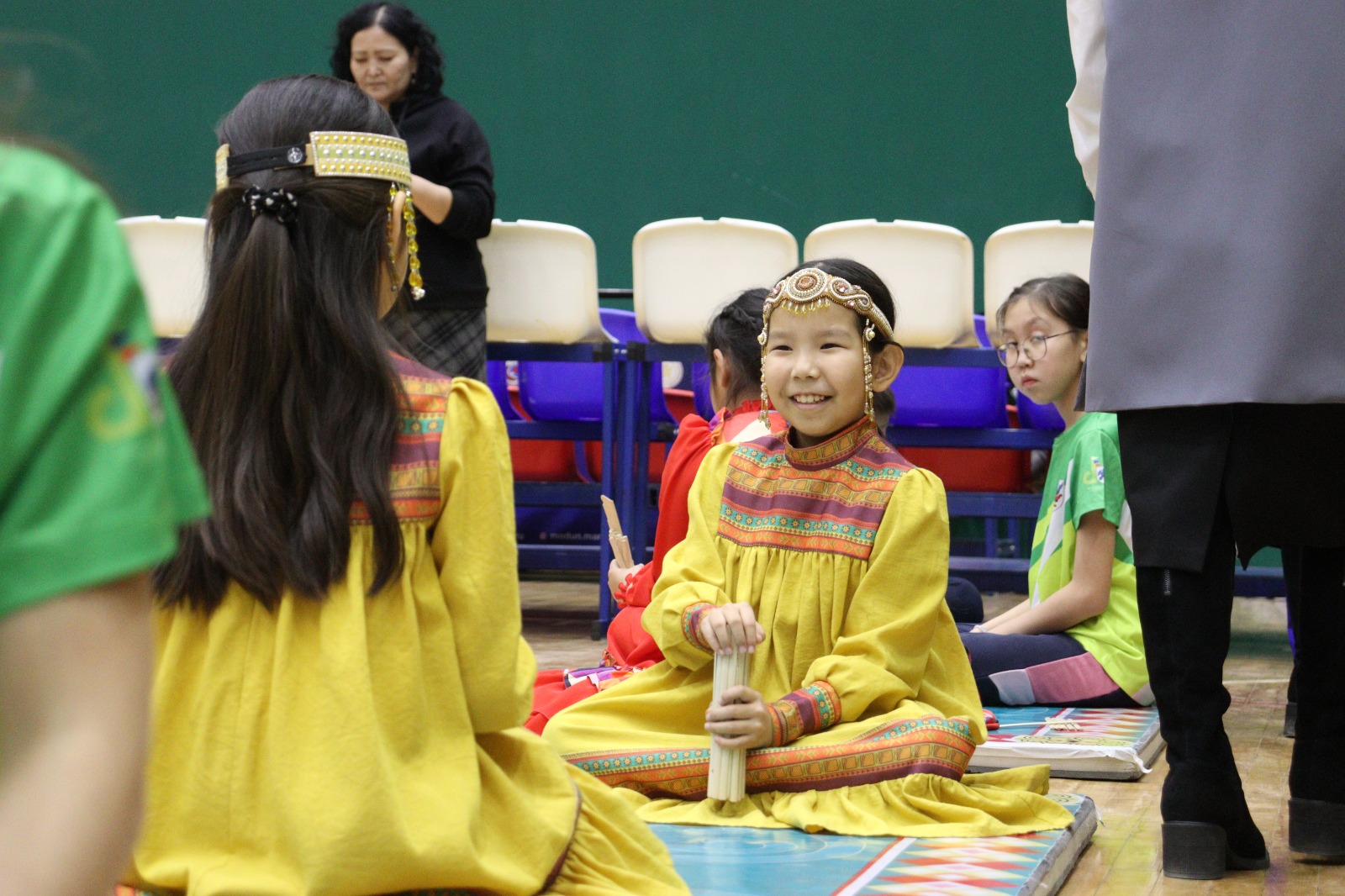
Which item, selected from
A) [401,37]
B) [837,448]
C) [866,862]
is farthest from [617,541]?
[401,37]

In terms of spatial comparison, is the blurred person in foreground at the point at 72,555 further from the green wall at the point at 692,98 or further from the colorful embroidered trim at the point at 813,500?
the green wall at the point at 692,98

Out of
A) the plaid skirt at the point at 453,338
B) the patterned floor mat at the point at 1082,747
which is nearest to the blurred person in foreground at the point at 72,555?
the patterned floor mat at the point at 1082,747

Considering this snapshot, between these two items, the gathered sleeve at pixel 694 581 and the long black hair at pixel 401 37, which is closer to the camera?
the gathered sleeve at pixel 694 581

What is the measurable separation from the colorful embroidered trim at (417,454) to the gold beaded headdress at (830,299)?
1070mm

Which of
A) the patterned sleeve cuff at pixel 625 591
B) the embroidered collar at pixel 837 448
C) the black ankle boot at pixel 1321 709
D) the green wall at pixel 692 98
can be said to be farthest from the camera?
the green wall at pixel 692 98

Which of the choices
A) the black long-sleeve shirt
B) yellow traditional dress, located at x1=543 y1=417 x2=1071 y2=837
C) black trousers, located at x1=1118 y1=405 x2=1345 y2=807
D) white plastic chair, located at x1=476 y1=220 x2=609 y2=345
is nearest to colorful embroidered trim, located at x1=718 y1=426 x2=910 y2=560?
yellow traditional dress, located at x1=543 y1=417 x2=1071 y2=837

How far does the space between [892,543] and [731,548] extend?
12.3 inches

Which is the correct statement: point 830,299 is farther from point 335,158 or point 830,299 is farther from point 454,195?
point 454,195

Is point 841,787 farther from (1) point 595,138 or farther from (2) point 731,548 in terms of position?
(1) point 595,138

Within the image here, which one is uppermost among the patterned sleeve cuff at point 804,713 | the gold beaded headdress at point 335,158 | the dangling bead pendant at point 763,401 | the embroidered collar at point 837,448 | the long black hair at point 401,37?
the long black hair at point 401,37

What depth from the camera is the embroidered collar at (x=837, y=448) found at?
8.64ft

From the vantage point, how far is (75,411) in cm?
56

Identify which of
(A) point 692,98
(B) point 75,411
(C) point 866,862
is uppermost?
(A) point 692,98

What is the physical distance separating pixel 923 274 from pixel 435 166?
5.02 ft
